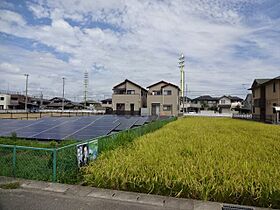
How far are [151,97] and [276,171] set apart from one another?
124 ft

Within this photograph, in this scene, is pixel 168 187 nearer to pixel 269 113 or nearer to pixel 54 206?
pixel 54 206

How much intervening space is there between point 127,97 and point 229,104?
39035mm

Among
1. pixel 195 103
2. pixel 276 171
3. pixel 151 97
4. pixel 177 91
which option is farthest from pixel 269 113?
pixel 195 103

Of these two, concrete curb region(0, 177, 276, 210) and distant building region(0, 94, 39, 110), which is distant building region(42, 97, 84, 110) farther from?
concrete curb region(0, 177, 276, 210)

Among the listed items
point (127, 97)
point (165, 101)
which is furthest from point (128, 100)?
point (165, 101)

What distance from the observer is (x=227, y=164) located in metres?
5.68

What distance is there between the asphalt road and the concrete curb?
0.15 m

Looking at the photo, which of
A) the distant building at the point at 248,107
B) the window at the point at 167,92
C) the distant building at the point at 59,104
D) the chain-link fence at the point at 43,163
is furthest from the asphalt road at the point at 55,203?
the distant building at the point at 59,104

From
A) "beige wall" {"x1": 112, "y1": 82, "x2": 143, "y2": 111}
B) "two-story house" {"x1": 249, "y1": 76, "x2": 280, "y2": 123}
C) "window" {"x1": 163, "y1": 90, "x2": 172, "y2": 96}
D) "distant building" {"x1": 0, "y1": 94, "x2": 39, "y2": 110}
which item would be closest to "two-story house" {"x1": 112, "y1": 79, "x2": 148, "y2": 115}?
"beige wall" {"x1": 112, "y1": 82, "x2": 143, "y2": 111}

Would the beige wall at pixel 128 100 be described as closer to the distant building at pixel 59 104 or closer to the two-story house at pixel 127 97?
the two-story house at pixel 127 97

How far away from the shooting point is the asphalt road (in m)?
4.01

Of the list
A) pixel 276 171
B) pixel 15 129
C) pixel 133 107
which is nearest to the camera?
pixel 276 171

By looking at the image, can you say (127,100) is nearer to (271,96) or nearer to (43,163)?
(271,96)

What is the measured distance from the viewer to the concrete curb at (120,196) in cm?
418
